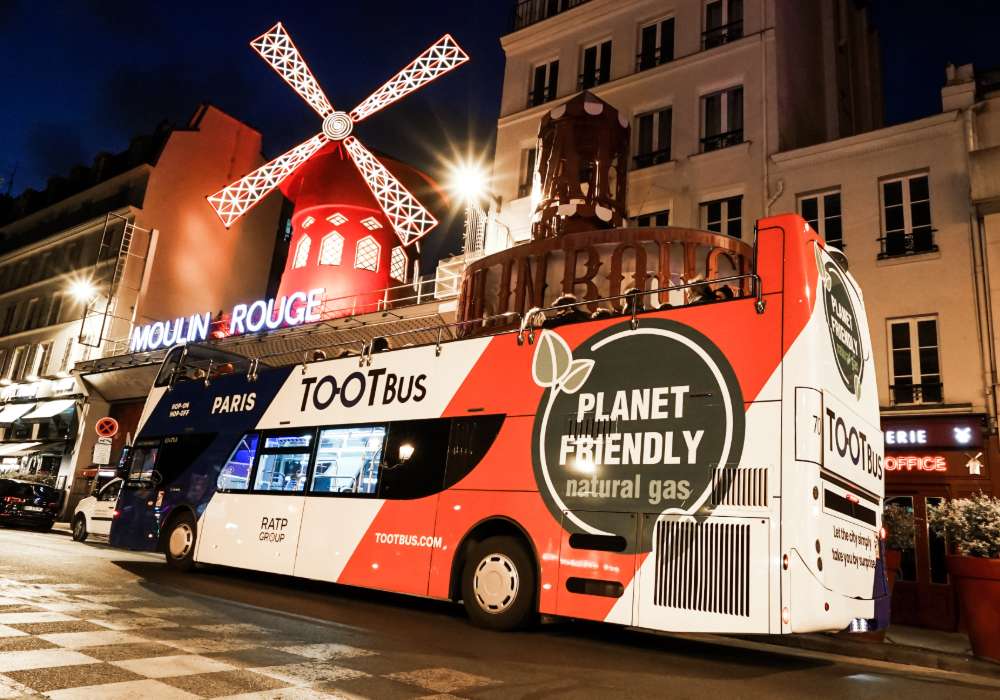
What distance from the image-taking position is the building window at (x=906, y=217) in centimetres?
1288

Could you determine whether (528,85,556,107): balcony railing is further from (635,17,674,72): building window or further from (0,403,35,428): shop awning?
(0,403,35,428): shop awning

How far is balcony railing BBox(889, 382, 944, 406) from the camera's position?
475 inches

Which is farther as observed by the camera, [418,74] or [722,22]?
[418,74]

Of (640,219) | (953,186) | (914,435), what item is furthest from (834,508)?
(640,219)

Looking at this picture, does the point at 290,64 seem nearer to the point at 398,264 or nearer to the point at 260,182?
the point at 260,182

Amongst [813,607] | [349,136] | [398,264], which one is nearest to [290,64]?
[349,136]

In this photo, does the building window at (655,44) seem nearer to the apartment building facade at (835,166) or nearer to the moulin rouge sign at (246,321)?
the apartment building facade at (835,166)

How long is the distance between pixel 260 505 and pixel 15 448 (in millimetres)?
26468

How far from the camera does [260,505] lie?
1013 centimetres

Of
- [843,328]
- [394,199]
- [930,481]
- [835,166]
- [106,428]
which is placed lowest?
[930,481]

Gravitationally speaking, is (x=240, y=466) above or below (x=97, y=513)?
above

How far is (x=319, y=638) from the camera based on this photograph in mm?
5961

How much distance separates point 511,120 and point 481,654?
16.7m

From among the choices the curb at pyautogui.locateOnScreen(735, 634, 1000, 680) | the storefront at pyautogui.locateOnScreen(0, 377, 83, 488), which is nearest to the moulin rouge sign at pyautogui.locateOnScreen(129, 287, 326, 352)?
the storefront at pyautogui.locateOnScreen(0, 377, 83, 488)
